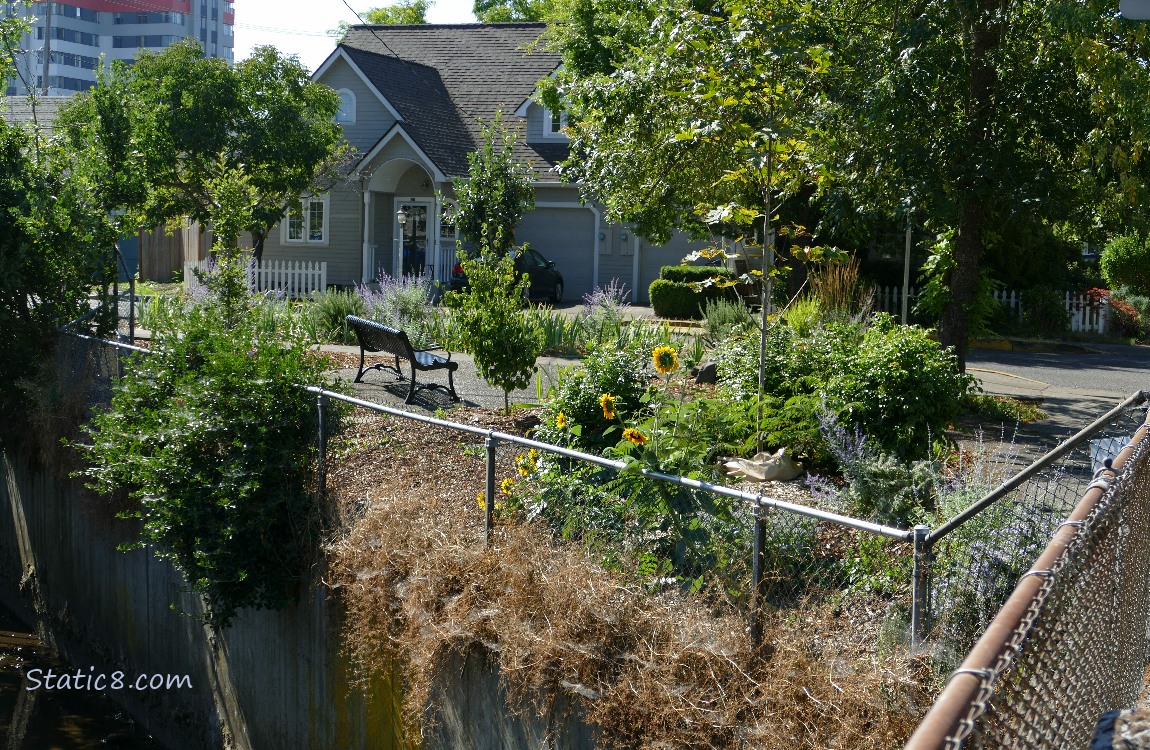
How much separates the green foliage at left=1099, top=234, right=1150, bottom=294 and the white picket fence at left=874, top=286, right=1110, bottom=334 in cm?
130

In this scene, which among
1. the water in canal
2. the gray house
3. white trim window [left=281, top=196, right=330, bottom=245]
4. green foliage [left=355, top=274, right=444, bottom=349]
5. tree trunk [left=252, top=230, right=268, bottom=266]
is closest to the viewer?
the water in canal

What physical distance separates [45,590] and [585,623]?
8374 mm

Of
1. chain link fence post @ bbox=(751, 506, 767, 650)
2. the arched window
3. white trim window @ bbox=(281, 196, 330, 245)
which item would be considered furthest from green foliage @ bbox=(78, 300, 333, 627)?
white trim window @ bbox=(281, 196, 330, 245)

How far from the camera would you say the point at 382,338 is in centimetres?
1182

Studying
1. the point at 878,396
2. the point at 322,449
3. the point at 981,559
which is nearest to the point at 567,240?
the point at 878,396

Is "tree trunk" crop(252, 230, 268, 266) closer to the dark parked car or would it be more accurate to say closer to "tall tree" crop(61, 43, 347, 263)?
"tall tree" crop(61, 43, 347, 263)

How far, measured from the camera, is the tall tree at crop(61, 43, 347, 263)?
2402 cm

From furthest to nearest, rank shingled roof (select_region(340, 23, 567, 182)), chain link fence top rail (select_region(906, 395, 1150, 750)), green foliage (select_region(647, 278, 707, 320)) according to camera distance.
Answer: shingled roof (select_region(340, 23, 567, 182)), green foliage (select_region(647, 278, 707, 320)), chain link fence top rail (select_region(906, 395, 1150, 750))

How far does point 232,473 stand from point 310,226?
981 inches

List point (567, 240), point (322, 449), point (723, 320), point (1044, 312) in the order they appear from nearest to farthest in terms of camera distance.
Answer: point (322, 449)
point (723, 320)
point (1044, 312)
point (567, 240)

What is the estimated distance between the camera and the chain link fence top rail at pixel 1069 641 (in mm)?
1963

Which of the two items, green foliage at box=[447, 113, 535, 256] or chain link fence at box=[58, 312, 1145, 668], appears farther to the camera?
green foliage at box=[447, 113, 535, 256]

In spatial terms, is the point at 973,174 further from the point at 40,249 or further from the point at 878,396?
the point at 40,249

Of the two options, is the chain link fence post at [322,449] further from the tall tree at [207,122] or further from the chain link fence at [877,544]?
the tall tree at [207,122]
